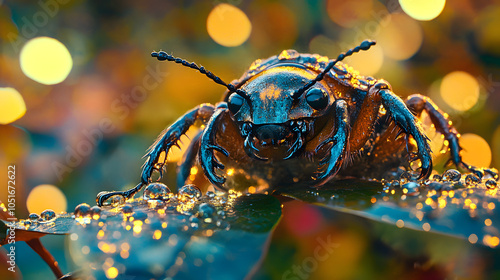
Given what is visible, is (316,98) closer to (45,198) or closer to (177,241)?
(177,241)

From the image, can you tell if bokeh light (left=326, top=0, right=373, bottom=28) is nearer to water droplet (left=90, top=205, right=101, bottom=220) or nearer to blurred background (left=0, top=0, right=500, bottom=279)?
blurred background (left=0, top=0, right=500, bottom=279)

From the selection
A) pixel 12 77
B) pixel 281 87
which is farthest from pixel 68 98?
pixel 281 87

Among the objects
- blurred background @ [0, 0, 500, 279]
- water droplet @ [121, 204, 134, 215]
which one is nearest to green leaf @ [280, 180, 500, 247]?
water droplet @ [121, 204, 134, 215]

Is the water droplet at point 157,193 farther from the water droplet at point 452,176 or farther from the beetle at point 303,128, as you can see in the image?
the water droplet at point 452,176

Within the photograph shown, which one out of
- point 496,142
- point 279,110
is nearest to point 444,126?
point 279,110

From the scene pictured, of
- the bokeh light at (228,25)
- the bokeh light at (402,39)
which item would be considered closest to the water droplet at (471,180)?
the bokeh light at (402,39)

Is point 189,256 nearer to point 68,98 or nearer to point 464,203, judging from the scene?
point 464,203

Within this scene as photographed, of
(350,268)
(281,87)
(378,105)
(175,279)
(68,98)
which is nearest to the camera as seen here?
(175,279)
